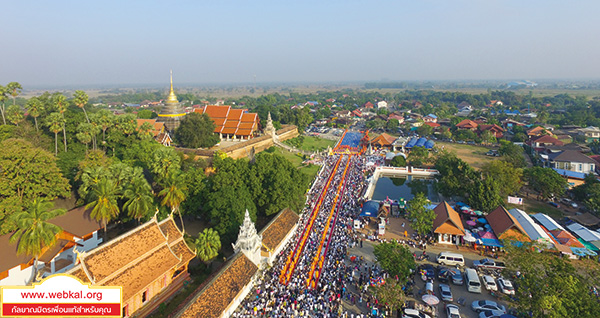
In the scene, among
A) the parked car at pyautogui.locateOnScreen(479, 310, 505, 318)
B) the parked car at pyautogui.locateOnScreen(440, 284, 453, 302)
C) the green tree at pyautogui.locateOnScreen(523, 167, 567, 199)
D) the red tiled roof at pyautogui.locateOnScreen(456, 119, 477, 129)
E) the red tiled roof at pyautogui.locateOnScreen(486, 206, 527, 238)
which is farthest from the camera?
the red tiled roof at pyautogui.locateOnScreen(456, 119, 477, 129)

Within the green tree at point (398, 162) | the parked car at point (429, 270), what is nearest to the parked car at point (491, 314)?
the parked car at point (429, 270)

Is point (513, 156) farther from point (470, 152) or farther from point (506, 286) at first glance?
point (506, 286)

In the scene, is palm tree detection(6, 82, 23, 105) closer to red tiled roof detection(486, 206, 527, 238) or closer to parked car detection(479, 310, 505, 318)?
parked car detection(479, 310, 505, 318)

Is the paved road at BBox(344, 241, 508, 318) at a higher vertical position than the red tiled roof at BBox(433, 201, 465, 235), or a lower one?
lower

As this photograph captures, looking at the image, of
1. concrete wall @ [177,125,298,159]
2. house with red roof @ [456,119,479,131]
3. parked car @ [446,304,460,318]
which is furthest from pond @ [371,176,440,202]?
house with red roof @ [456,119,479,131]

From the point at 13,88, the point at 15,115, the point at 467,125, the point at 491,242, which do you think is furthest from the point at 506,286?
the point at 467,125

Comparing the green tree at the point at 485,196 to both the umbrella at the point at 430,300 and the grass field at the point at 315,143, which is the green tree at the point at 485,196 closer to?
the umbrella at the point at 430,300

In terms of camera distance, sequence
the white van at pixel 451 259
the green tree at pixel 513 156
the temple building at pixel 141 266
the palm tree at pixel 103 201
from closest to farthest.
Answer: the temple building at pixel 141 266 < the palm tree at pixel 103 201 < the white van at pixel 451 259 < the green tree at pixel 513 156
